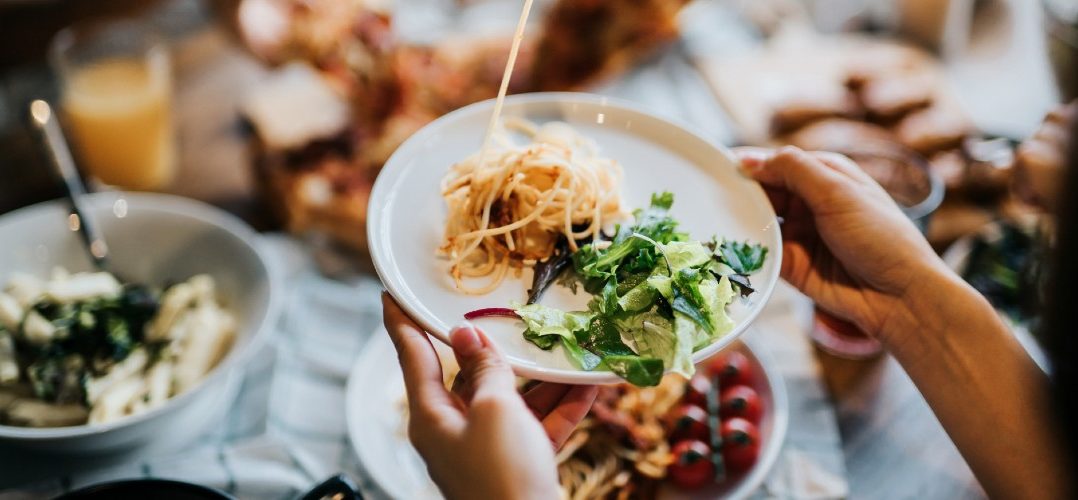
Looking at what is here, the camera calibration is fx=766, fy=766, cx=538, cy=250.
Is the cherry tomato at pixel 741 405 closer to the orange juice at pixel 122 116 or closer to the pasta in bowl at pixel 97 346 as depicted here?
the pasta in bowl at pixel 97 346

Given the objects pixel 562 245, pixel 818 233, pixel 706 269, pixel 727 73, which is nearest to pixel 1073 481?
pixel 706 269

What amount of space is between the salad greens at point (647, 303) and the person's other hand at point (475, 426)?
0.10 metres

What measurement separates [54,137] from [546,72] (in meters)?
1.12

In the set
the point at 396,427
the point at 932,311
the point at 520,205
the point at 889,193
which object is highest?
the point at 520,205

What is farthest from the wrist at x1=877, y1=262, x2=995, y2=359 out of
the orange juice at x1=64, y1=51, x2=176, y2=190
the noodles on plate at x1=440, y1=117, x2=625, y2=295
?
the orange juice at x1=64, y1=51, x2=176, y2=190

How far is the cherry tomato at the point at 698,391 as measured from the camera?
1.41 metres

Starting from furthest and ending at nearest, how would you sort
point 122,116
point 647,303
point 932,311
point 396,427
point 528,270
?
point 122,116, point 396,427, point 932,311, point 528,270, point 647,303

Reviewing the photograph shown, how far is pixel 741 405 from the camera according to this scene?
4.43 ft

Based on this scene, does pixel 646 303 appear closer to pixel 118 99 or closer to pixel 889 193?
pixel 889 193

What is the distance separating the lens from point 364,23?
1922 millimetres

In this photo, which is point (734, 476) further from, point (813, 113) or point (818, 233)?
point (813, 113)

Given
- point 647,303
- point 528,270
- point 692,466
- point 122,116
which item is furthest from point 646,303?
point 122,116

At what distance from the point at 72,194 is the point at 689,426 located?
1.23 m

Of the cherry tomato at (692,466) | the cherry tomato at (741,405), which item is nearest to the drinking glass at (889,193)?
the cherry tomato at (741,405)
